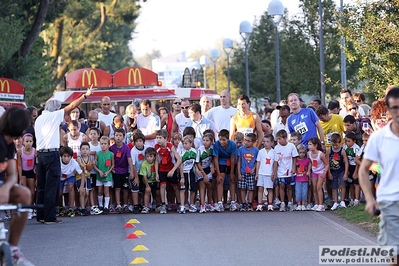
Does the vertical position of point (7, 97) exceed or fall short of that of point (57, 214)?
it exceeds it

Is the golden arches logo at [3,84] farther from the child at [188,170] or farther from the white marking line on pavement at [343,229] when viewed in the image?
the white marking line on pavement at [343,229]

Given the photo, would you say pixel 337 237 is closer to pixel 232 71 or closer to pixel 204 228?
pixel 204 228

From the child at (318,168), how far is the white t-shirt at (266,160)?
2.43 ft

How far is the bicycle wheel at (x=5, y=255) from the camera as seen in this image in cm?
836

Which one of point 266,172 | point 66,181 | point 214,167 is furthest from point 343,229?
point 66,181

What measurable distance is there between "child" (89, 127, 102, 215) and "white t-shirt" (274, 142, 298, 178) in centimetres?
337

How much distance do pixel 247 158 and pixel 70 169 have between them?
3271 mm

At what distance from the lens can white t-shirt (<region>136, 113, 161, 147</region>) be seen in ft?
57.6

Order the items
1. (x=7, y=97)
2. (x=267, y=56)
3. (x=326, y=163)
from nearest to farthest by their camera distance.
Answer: (x=326, y=163)
(x=7, y=97)
(x=267, y=56)

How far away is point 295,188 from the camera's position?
1639 cm

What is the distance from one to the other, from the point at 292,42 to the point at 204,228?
22.8 meters

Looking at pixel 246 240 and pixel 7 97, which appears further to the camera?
pixel 7 97

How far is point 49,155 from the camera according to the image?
48.7ft

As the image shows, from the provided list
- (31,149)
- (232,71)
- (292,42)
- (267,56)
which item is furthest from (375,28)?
(232,71)
